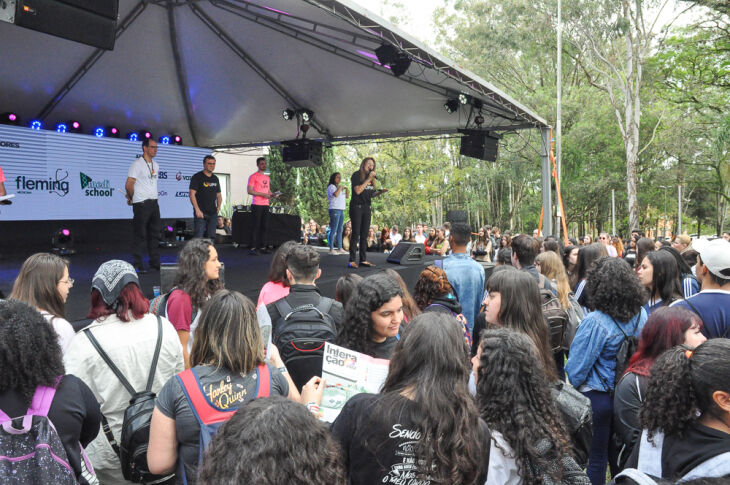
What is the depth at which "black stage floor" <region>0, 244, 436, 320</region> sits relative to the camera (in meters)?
5.66

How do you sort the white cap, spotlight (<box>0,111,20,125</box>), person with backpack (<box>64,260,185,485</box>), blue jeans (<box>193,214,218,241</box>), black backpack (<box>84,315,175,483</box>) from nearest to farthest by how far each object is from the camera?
black backpack (<box>84,315,175,483</box>) → person with backpack (<box>64,260,185,485</box>) → the white cap → blue jeans (<box>193,214,218,241</box>) → spotlight (<box>0,111,20,125</box>)

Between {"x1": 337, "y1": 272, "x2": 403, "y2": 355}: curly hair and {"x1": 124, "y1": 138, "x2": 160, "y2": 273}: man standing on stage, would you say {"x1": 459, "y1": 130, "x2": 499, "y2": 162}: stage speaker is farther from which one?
{"x1": 337, "y1": 272, "x2": 403, "y2": 355}: curly hair

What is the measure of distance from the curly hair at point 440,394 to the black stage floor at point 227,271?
417 centimetres

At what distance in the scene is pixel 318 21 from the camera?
24.3 ft

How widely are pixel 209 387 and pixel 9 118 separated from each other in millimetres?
10298

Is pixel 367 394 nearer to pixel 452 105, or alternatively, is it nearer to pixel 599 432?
pixel 599 432

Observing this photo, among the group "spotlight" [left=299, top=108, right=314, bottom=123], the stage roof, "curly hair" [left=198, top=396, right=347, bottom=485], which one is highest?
the stage roof

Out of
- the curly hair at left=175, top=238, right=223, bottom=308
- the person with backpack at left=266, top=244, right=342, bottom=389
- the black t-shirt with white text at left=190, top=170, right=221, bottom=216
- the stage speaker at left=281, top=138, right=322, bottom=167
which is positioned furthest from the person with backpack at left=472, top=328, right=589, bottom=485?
the stage speaker at left=281, top=138, right=322, bottom=167

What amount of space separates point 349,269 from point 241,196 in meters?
17.6

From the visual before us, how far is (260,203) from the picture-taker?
390 inches

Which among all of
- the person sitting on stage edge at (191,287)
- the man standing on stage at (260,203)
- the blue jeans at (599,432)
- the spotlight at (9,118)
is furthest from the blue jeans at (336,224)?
the blue jeans at (599,432)

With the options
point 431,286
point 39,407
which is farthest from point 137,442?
point 431,286

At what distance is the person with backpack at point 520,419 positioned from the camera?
163 cm

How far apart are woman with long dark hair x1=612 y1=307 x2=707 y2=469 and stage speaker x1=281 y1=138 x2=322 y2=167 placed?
9.67m
